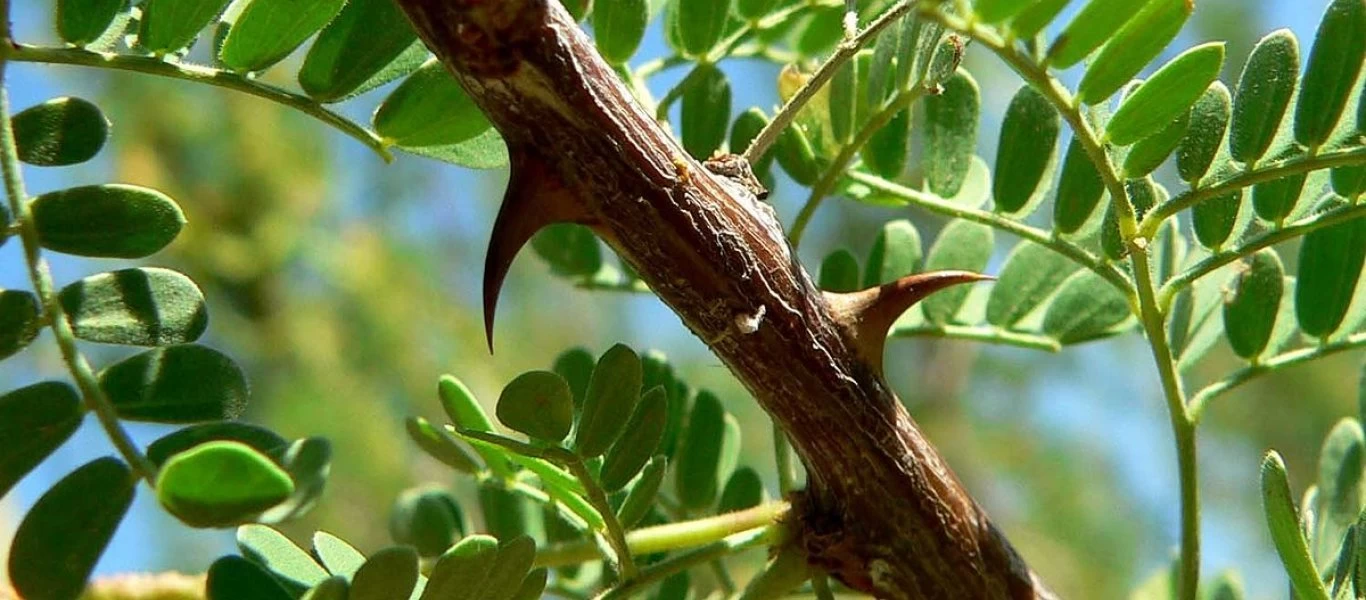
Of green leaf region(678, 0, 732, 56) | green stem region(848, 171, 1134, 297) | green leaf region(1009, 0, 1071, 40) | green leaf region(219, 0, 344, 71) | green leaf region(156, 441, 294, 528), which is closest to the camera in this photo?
green leaf region(156, 441, 294, 528)

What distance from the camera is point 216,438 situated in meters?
0.57

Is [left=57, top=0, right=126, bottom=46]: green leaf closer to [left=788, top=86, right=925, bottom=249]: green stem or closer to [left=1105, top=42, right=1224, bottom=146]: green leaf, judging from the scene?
[left=788, top=86, right=925, bottom=249]: green stem

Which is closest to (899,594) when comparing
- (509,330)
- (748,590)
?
(748,590)

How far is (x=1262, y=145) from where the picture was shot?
2.07ft

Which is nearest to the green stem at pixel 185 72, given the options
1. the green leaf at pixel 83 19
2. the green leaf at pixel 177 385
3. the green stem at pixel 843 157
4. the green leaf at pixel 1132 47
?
the green leaf at pixel 83 19

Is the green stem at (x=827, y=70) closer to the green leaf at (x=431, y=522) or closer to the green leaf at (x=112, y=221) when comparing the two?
the green leaf at (x=112, y=221)

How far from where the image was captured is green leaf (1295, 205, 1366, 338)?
0.76m

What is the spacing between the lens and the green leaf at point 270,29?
60 cm

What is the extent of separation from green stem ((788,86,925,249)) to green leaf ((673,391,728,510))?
21cm

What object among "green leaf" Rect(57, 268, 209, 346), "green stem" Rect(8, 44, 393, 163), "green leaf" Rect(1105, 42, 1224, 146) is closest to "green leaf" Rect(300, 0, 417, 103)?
"green stem" Rect(8, 44, 393, 163)

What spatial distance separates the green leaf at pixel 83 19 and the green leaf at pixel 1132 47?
420 mm

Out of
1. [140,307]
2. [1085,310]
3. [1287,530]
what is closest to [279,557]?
[140,307]

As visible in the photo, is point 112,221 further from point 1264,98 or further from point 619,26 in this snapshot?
point 1264,98

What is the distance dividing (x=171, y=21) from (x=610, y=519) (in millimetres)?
310
